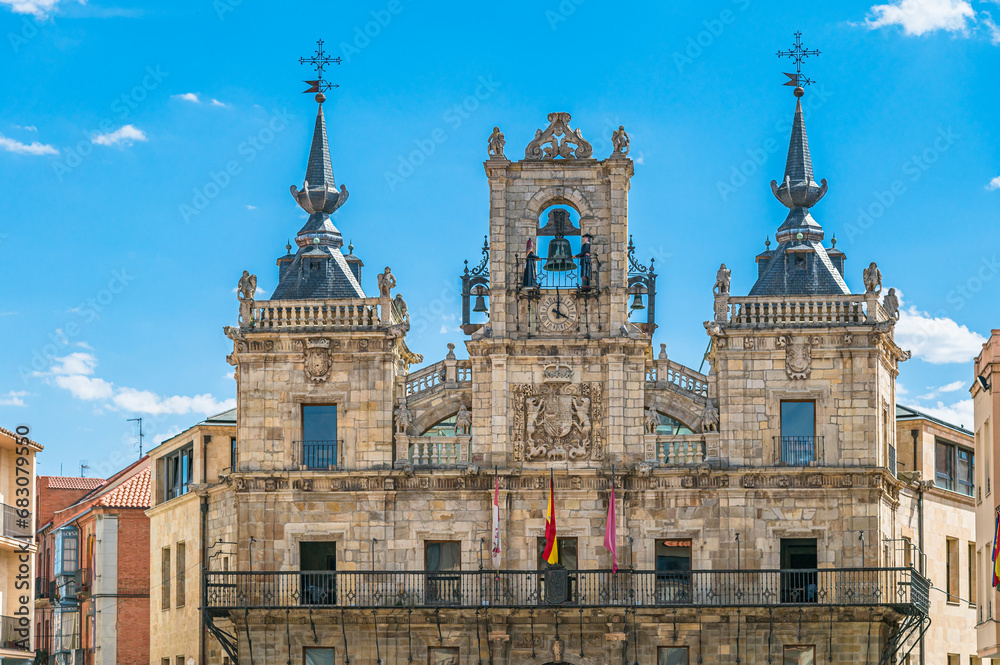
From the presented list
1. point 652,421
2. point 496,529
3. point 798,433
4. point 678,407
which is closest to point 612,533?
point 496,529

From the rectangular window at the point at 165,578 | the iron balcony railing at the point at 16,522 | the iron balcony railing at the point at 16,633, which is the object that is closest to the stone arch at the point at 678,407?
the rectangular window at the point at 165,578

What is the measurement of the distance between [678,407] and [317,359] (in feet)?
35.9

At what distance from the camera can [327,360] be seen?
57.9 meters

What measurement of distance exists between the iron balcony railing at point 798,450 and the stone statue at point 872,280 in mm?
4657

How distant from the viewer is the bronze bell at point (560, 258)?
5806cm

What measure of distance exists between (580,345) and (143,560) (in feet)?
70.2

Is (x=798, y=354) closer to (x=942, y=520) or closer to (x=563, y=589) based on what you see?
(x=942, y=520)

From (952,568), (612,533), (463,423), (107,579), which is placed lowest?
(107,579)

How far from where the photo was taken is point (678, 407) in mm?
57844

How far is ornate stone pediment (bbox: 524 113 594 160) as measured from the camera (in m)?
58.4

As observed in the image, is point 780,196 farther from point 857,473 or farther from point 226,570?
point 226,570

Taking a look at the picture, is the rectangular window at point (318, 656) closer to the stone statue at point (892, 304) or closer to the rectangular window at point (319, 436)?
the rectangular window at point (319, 436)

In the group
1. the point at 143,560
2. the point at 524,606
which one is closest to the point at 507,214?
the point at 524,606

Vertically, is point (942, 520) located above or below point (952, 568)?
above
